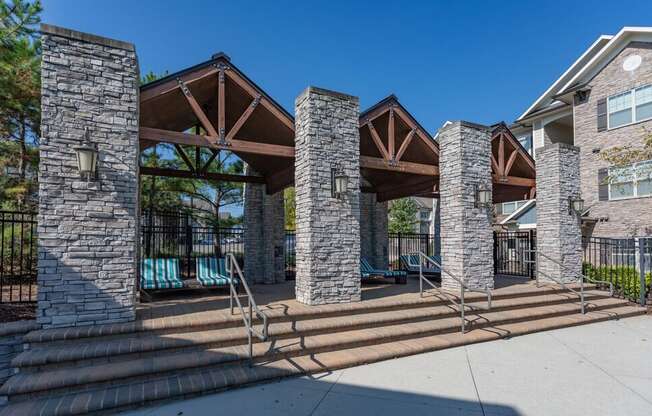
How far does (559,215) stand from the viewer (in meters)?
9.27

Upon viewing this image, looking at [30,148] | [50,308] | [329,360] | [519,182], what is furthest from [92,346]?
[519,182]

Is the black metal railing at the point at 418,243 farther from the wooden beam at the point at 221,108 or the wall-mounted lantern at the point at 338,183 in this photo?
the wooden beam at the point at 221,108

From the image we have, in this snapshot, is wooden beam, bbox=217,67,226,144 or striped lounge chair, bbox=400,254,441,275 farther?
striped lounge chair, bbox=400,254,441,275

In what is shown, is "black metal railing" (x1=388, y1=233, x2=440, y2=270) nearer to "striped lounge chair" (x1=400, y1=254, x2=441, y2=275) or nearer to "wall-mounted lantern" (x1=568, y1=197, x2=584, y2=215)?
"striped lounge chair" (x1=400, y1=254, x2=441, y2=275)

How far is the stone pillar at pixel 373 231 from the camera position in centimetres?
1131

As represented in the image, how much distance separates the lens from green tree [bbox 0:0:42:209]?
730 centimetres

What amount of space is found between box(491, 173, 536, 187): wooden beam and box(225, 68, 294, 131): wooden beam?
5.72 m

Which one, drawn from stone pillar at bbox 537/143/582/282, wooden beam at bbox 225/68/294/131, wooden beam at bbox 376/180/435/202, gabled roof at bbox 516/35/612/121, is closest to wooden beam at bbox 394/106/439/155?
wooden beam at bbox 376/180/435/202

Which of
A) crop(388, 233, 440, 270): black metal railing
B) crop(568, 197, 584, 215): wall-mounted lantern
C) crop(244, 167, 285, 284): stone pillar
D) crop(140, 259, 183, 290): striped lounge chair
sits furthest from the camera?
crop(388, 233, 440, 270): black metal railing

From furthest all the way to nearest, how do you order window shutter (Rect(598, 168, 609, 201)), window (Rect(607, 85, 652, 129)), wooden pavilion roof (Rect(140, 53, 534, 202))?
window shutter (Rect(598, 168, 609, 201)), window (Rect(607, 85, 652, 129)), wooden pavilion roof (Rect(140, 53, 534, 202))

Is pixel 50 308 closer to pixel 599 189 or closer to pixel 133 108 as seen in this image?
pixel 133 108

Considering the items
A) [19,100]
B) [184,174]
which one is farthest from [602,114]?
[19,100]

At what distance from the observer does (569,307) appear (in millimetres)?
7711

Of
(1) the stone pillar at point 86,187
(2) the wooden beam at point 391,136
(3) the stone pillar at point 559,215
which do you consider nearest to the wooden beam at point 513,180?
(3) the stone pillar at point 559,215
